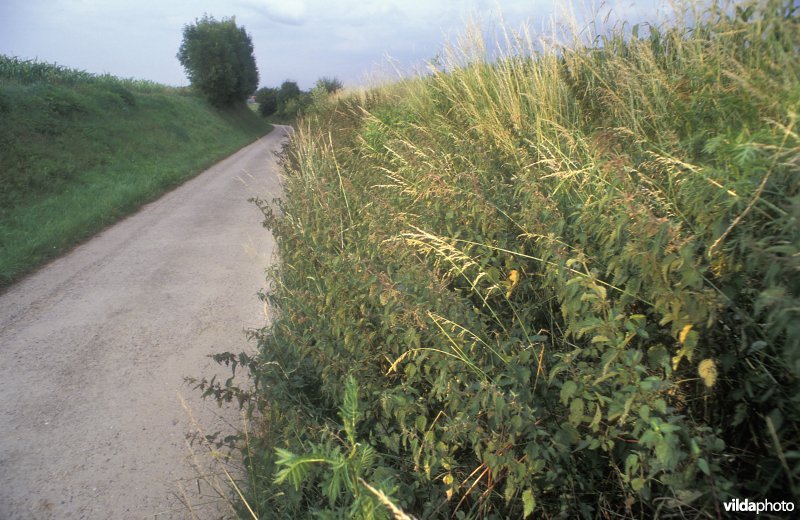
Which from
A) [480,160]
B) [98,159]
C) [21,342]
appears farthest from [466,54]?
[98,159]

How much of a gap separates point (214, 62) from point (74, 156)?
24533mm

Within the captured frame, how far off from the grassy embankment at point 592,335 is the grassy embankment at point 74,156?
5.93 m

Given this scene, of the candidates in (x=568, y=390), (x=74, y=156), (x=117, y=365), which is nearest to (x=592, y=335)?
(x=568, y=390)

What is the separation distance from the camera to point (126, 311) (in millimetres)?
5676

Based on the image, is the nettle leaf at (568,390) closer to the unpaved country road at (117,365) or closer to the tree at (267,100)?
the unpaved country road at (117,365)

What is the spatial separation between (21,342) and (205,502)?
3.20m

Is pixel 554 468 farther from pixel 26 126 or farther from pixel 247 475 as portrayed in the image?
pixel 26 126

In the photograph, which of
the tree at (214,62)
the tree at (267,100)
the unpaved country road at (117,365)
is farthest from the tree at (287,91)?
the unpaved country road at (117,365)

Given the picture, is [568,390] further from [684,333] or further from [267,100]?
[267,100]

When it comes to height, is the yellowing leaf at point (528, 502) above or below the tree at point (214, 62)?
below

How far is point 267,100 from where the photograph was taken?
60.7m

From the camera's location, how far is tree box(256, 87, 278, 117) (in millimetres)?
60469

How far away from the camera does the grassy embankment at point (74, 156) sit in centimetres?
902

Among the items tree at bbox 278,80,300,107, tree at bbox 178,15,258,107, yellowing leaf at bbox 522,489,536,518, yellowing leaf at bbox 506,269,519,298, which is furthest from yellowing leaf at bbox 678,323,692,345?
tree at bbox 278,80,300,107
